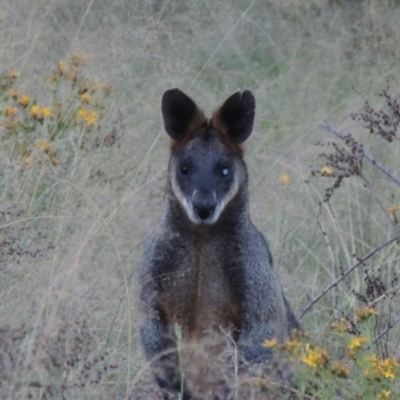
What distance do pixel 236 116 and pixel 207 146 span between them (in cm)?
23

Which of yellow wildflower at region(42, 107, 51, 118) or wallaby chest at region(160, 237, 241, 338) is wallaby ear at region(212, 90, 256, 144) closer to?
wallaby chest at region(160, 237, 241, 338)

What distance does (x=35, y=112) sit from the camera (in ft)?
23.7

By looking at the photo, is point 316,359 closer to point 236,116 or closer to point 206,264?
point 206,264

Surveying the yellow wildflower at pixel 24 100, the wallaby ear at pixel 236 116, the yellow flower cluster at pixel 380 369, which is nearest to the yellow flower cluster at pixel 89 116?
the yellow wildflower at pixel 24 100

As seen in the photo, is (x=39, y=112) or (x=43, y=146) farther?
(x=39, y=112)

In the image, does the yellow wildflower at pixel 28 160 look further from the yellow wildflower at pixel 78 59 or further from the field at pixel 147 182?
the yellow wildflower at pixel 78 59

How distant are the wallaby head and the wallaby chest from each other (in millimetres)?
233

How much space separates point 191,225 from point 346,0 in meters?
5.97

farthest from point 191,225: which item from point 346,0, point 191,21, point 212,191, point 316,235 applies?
point 346,0

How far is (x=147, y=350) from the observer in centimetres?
590

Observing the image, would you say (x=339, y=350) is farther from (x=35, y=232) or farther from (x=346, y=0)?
(x=346, y=0)

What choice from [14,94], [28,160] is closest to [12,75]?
[14,94]

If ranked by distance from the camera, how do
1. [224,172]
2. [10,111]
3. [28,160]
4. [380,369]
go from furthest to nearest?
[10,111], [28,160], [224,172], [380,369]

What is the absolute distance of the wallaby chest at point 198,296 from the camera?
230 inches
